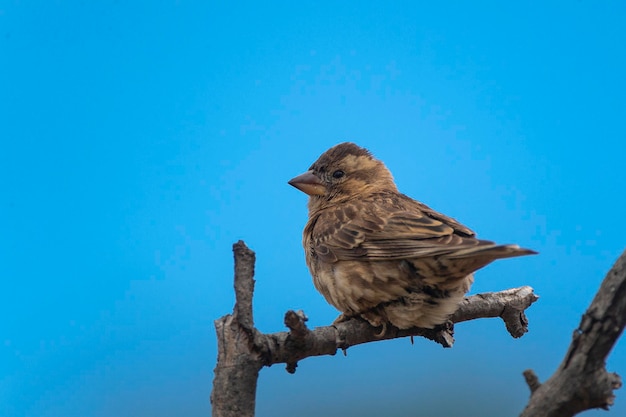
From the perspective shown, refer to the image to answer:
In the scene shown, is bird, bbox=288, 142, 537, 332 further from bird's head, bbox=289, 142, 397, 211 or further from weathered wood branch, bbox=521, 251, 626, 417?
weathered wood branch, bbox=521, 251, 626, 417

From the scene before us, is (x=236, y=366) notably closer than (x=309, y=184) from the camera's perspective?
Yes

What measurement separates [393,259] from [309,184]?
4.36 ft

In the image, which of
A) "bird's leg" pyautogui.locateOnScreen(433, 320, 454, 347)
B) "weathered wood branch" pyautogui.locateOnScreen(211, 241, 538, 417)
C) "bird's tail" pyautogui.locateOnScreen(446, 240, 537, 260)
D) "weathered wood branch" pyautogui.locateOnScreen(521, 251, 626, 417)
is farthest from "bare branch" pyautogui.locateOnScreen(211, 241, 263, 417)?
"bird's leg" pyautogui.locateOnScreen(433, 320, 454, 347)

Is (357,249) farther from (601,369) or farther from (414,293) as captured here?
(601,369)

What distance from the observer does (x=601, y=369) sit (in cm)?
204

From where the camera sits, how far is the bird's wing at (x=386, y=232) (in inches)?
128

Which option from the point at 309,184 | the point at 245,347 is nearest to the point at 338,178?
the point at 309,184

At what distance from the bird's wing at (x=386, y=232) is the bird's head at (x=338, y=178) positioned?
29 centimetres

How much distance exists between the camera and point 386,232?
11.7 feet

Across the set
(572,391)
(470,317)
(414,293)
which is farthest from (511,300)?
(572,391)

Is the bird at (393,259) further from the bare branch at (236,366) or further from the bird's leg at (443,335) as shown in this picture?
the bare branch at (236,366)

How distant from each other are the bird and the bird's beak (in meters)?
0.31

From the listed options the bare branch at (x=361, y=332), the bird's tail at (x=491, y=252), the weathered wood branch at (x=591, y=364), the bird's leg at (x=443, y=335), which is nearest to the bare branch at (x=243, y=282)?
the bare branch at (x=361, y=332)

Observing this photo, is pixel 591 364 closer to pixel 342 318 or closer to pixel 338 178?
pixel 342 318
